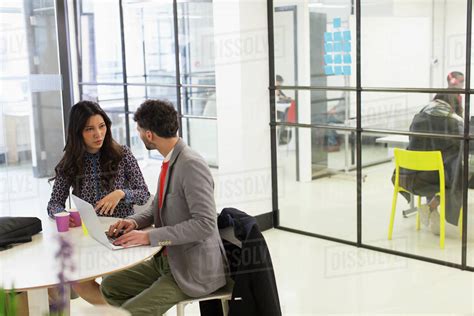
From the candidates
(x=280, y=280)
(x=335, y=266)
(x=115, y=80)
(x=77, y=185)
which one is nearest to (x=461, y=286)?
(x=335, y=266)

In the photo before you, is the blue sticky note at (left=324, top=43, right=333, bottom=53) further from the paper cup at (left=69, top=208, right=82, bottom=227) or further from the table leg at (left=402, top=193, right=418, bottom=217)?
the paper cup at (left=69, top=208, right=82, bottom=227)

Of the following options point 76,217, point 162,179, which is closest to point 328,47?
point 162,179

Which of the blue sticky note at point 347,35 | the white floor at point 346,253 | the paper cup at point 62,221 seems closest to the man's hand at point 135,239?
the paper cup at point 62,221

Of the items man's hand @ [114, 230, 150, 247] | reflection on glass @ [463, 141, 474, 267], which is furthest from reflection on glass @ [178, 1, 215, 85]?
man's hand @ [114, 230, 150, 247]

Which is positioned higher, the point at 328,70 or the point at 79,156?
the point at 328,70

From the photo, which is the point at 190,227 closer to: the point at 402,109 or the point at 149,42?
the point at 402,109

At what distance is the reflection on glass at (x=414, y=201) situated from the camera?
182 inches

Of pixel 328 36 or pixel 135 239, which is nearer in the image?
pixel 135 239

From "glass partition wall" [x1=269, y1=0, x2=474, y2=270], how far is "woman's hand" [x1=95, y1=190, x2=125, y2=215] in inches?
94.2

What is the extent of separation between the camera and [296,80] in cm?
541

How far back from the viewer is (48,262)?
2588mm

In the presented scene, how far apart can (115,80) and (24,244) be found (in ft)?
13.7

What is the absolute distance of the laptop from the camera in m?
2.65

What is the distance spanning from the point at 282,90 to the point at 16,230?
3153 millimetres
